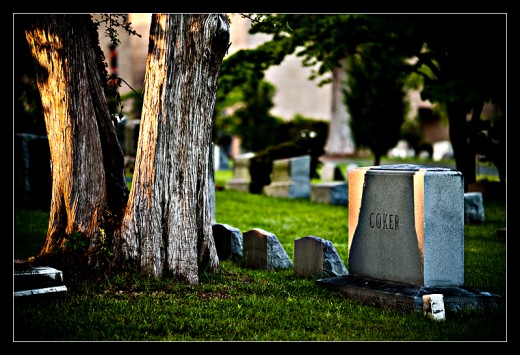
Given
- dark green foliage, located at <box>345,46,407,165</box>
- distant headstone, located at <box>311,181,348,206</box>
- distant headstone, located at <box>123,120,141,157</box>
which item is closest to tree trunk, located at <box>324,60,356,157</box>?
dark green foliage, located at <box>345,46,407,165</box>

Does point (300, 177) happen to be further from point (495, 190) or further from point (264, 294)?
point (264, 294)

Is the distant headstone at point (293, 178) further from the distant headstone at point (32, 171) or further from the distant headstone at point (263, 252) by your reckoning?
the distant headstone at point (263, 252)

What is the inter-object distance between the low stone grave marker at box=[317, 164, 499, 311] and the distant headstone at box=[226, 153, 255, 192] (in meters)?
12.1

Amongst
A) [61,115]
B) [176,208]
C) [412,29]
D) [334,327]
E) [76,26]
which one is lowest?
[334,327]

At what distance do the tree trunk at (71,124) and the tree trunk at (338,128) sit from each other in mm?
25899

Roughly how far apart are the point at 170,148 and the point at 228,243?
8.07 feet

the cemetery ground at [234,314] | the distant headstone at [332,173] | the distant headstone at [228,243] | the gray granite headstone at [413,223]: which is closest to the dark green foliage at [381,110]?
the distant headstone at [332,173]

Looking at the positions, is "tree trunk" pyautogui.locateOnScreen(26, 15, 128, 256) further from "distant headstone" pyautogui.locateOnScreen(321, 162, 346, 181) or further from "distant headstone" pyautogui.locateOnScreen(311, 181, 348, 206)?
"distant headstone" pyautogui.locateOnScreen(321, 162, 346, 181)

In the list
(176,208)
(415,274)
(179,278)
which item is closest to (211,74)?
(176,208)

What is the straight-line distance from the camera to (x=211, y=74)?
8250 millimetres

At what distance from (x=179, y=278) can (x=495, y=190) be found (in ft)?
40.9

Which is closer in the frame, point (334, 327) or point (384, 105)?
point (334, 327)

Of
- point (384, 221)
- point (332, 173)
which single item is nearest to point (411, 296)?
point (384, 221)

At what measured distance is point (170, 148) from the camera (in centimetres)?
805
